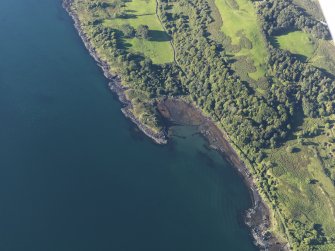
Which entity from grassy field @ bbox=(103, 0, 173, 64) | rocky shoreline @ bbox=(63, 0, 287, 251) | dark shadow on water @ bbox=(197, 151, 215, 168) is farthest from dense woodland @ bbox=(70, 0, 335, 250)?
dark shadow on water @ bbox=(197, 151, 215, 168)

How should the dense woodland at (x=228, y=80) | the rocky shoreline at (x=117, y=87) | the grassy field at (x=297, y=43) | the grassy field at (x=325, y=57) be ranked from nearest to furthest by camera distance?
1. the rocky shoreline at (x=117, y=87)
2. the dense woodland at (x=228, y=80)
3. the grassy field at (x=325, y=57)
4. the grassy field at (x=297, y=43)

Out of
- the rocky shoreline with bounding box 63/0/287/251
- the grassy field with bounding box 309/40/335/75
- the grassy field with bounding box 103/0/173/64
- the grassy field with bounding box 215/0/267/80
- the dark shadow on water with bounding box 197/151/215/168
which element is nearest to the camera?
the rocky shoreline with bounding box 63/0/287/251

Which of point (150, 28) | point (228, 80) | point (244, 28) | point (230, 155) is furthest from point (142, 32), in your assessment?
point (230, 155)

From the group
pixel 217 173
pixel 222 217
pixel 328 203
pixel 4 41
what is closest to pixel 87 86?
pixel 4 41

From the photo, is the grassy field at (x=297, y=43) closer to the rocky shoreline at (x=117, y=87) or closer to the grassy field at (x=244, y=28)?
the grassy field at (x=244, y=28)

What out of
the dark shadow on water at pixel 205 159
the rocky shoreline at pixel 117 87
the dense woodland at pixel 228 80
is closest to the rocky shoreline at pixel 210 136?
the rocky shoreline at pixel 117 87

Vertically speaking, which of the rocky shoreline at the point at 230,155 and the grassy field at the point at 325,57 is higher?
the grassy field at the point at 325,57

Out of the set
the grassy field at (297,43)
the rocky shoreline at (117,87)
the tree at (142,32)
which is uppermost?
the tree at (142,32)

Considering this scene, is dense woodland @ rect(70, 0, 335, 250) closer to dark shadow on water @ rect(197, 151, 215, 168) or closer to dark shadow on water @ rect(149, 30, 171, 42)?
dark shadow on water @ rect(149, 30, 171, 42)
